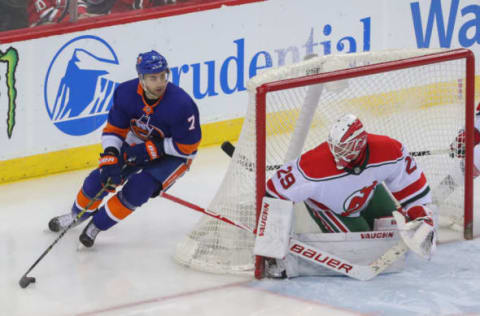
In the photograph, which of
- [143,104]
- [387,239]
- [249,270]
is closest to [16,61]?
[143,104]

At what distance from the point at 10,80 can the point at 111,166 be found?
136 cm

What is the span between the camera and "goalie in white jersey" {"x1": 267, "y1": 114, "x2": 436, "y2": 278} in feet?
14.9

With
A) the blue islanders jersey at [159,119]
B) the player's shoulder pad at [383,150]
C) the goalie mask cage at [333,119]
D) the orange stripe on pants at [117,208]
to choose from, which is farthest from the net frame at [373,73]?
the orange stripe on pants at [117,208]

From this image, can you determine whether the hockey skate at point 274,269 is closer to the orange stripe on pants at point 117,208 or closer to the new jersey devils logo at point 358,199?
the new jersey devils logo at point 358,199

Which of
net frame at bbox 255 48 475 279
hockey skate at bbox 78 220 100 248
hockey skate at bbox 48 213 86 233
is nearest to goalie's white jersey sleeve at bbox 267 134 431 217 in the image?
net frame at bbox 255 48 475 279

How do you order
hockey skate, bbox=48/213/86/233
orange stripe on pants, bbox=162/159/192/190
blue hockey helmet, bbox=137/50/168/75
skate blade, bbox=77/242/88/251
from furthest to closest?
hockey skate, bbox=48/213/86/233, skate blade, bbox=77/242/88/251, orange stripe on pants, bbox=162/159/192/190, blue hockey helmet, bbox=137/50/168/75

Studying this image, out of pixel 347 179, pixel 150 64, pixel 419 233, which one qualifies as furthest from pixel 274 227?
pixel 150 64

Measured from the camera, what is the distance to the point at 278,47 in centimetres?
689

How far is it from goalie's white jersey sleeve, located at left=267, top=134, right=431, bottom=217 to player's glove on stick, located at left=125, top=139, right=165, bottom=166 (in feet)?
2.09

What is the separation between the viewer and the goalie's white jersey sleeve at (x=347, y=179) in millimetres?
4625

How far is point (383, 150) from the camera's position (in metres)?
4.66

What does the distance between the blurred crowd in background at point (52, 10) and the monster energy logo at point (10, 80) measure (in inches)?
5.5

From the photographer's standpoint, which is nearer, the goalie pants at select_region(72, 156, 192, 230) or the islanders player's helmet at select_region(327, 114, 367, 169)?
the islanders player's helmet at select_region(327, 114, 367, 169)

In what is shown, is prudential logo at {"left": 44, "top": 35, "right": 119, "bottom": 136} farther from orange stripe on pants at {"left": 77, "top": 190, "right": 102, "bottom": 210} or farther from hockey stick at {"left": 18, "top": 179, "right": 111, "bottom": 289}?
hockey stick at {"left": 18, "top": 179, "right": 111, "bottom": 289}
